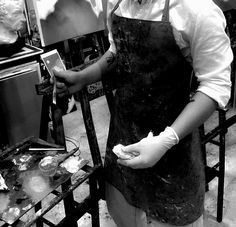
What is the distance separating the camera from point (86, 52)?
11.3 ft

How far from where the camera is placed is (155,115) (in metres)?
1.41

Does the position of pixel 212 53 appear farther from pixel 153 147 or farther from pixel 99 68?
pixel 99 68

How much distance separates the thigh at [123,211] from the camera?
1.62 m

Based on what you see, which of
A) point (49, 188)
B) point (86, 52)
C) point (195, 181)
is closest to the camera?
point (49, 188)

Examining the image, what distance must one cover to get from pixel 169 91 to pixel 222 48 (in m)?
0.27

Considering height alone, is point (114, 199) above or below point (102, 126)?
above

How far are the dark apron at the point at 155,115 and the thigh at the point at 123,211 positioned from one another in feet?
0.20

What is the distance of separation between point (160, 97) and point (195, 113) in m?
0.21

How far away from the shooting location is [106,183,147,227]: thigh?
162cm

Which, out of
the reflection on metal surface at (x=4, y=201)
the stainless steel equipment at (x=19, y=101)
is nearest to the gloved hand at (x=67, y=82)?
the reflection on metal surface at (x=4, y=201)

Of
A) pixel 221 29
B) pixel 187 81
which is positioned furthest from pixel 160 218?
pixel 221 29

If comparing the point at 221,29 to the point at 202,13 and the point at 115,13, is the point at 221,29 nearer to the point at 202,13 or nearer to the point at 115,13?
the point at 202,13

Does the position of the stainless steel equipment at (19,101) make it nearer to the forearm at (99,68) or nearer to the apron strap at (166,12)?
the forearm at (99,68)

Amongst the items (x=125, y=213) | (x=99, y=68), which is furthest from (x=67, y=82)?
(x=125, y=213)
